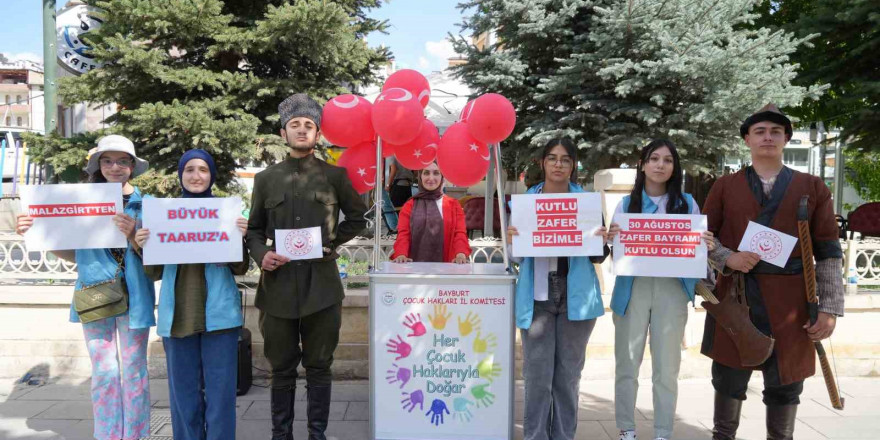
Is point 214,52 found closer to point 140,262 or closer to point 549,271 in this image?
point 140,262

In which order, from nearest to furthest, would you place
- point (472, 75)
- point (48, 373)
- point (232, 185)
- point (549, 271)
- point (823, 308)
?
1. point (823, 308)
2. point (549, 271)
3. point (48, 373)
4. point (232, 185)
5. point (472, 75)

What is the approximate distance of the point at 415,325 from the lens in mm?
3512

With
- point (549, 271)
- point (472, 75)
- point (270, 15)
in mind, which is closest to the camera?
point (549, 271)

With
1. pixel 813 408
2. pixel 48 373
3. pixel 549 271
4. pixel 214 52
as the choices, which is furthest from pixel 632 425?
pixel 214 52

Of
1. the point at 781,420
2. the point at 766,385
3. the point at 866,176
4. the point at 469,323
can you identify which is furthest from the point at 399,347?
the point at 866,176

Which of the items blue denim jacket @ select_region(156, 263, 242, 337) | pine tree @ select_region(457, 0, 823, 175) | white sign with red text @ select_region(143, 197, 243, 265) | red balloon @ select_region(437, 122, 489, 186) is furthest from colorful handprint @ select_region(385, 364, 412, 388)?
pine tree @ select_region(457, 0, 823, 175)

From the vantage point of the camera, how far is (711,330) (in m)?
3.51

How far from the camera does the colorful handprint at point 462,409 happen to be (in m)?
3.52

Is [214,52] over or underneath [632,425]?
over

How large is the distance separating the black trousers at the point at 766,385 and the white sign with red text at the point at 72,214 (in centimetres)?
369

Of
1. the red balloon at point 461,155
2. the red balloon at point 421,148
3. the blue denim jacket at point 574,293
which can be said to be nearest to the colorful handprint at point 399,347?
the blue denim jacket at point 574,293

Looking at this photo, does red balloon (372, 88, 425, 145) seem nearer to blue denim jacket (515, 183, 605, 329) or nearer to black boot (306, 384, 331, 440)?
blue denim jacket (515, 183, 605, 329)

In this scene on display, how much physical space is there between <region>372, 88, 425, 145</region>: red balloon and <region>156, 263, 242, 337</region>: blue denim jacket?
4.23ft

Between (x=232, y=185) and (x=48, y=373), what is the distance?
298cm
